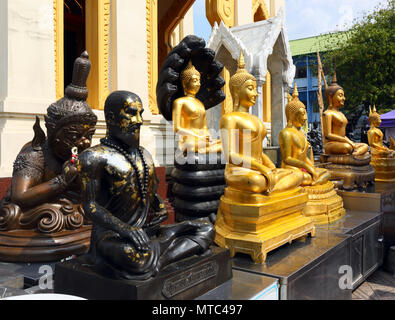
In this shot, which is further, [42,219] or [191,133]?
[191,133]

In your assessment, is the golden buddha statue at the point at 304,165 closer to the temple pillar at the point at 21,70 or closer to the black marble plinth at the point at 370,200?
the black marble plinth at the point at 370,200

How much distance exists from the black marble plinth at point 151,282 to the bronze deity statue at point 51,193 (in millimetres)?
875

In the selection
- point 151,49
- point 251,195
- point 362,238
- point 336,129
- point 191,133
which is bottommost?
point 362,238

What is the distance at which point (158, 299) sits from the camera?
6.68 feet

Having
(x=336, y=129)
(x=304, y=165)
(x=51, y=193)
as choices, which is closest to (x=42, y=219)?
(x=51, y=193)

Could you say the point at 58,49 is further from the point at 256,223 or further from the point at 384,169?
Answer: the point at 384,169

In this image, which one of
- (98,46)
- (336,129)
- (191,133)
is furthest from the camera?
(336,129)

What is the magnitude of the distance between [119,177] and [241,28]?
643cm

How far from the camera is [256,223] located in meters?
3.09

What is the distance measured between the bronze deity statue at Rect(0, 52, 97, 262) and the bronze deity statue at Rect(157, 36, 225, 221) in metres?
1.14

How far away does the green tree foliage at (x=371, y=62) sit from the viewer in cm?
1705

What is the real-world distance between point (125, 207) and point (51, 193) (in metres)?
1.20

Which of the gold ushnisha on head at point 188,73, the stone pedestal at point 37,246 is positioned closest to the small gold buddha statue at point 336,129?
the gold ushnisha on head at point 188,73
